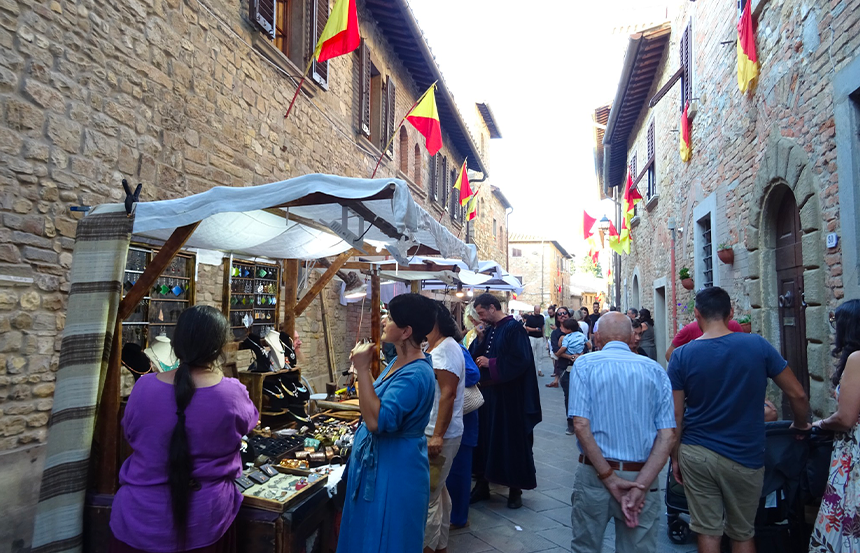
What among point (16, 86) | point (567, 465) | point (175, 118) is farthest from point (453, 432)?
point (175, 118)

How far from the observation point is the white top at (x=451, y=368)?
3225 millimetres

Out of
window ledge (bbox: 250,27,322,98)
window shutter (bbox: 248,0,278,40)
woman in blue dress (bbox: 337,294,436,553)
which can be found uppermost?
window shutter (bbox: 248,0,278,40)

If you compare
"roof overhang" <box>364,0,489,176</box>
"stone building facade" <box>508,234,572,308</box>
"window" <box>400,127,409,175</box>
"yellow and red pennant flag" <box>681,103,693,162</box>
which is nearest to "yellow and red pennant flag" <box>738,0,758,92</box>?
"yellow and red pennant flag" <box>681,103,693,162</box>

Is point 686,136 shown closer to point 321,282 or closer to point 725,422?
point 321,282

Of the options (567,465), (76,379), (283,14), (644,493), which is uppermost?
(283,14)

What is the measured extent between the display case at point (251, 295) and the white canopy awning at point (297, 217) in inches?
30.1

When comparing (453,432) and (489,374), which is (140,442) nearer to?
(453,432)

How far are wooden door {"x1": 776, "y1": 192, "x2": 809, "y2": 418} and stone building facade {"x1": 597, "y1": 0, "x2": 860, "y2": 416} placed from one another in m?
0.01

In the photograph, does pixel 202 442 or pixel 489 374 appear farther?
pixel 489 374

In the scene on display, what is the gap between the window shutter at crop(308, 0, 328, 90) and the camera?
766 cm

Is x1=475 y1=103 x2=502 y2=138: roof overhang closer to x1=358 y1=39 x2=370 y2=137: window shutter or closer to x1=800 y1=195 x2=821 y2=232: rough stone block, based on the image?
x1=358 y1=39 x2=370 y2=137: window shutter

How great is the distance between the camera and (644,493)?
253cm

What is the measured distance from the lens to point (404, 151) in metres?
12.9

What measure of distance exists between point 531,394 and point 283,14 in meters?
6.03
